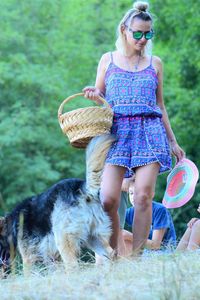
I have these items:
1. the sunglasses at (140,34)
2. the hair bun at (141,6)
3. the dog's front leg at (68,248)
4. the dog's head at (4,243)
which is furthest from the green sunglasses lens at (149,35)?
the dog's head at (4,243)

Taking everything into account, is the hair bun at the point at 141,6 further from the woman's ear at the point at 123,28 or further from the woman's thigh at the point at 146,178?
the woman's thigh at the point at 146,178

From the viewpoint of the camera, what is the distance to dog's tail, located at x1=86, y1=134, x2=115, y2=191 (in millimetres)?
6371

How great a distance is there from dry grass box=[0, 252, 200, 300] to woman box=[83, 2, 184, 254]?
3.50 feet

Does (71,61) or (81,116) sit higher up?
(71,61)

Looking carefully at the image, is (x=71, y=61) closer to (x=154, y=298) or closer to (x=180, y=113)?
(x=180, y=113)

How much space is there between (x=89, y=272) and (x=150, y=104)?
186 centimetres

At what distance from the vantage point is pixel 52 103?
79.4ft

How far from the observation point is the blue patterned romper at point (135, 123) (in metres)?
6.45

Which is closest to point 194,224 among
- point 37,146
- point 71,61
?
point 37,146

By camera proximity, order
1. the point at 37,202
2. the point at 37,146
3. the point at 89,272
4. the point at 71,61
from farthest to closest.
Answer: the point at 71,61, the point at 37,146, the point at 37,202, the point at 89,272

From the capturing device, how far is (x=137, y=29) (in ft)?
21.4

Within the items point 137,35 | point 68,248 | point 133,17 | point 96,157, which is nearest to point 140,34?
point 137,35

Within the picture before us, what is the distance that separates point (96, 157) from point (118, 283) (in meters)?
1.97

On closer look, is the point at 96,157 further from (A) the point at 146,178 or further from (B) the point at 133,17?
(B) the point at 133,17
